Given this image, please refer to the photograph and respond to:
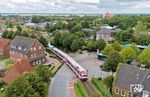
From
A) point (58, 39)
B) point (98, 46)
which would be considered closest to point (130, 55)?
point (98, 46)

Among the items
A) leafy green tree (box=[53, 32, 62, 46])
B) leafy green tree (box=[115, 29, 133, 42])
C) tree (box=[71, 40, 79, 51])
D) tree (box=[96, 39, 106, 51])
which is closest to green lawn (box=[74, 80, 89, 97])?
tree (box=[71, 40, 79, 51])

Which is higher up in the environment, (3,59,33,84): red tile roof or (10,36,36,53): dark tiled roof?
(10,36,36,53): dark tiled roof

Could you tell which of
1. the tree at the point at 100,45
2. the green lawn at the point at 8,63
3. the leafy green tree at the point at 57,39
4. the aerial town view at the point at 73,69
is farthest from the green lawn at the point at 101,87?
the leafy green tree at the point at 57,39

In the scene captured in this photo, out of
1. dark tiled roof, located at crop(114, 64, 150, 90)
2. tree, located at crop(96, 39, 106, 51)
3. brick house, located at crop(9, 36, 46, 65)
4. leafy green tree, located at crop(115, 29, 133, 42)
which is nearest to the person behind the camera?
dark tiled roof, located at crop(114, 64, 150, 90)

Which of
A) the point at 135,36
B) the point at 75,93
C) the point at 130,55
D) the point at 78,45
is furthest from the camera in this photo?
the point at 135,36

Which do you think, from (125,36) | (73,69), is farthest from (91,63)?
(125,36)

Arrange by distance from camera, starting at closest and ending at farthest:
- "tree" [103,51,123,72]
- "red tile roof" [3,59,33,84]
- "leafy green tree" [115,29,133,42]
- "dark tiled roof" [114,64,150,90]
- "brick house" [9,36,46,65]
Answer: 1. "dark tiled roof" [114,64,150,90]
2. "red tile roof" [3,59,33,84]
3. "tree" [103,51,123,72]
4. "brick house" [9,36,46,65]
5. "leafy green tree" [115,29,133,42]

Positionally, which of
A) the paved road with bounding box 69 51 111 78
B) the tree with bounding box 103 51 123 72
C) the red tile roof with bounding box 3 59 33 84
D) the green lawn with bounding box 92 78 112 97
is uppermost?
the tree with bounding box 103 51 123 72

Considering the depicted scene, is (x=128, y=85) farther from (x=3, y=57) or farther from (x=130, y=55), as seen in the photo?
(x=3, y=57)

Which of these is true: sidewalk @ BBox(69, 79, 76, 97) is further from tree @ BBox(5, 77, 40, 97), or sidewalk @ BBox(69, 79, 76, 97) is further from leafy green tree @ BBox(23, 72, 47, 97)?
tree @ BBox(5, 77, 40, 97)
